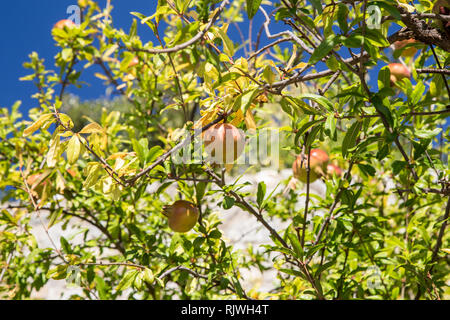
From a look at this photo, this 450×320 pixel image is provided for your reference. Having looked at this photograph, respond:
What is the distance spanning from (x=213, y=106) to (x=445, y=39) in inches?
18.3

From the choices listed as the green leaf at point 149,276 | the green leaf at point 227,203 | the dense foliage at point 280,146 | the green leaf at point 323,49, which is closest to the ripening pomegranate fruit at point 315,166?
the dense foliage at point 280,146

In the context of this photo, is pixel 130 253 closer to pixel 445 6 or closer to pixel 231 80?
pixel 231 80

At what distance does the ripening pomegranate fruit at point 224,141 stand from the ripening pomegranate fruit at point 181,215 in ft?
0.99

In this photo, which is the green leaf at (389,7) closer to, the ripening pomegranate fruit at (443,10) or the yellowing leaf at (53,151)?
the ripening pomegranate fruit at (443,10)

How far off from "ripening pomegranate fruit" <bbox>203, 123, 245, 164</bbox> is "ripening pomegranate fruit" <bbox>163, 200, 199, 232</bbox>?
301 millimetres

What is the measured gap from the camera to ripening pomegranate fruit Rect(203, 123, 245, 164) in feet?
2.62

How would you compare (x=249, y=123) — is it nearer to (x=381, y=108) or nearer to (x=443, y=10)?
(x=381, y=108)

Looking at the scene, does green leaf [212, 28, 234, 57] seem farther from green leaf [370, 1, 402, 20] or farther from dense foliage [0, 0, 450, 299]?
green leaf [370, 1, 402, 20]

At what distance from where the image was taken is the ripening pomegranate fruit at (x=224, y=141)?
2.62 ft

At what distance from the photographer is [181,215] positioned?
1.08m

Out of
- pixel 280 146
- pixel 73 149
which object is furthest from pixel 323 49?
pixel 280 146

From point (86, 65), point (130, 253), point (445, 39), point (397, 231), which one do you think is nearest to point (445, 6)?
point (445, 39)

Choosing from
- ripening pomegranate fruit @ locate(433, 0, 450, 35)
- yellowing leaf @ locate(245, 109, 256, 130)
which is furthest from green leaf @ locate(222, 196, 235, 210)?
ripening pomegranate fruit @ locate(433, 0, 450, 35)

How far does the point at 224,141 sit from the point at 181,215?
365 millimetres
